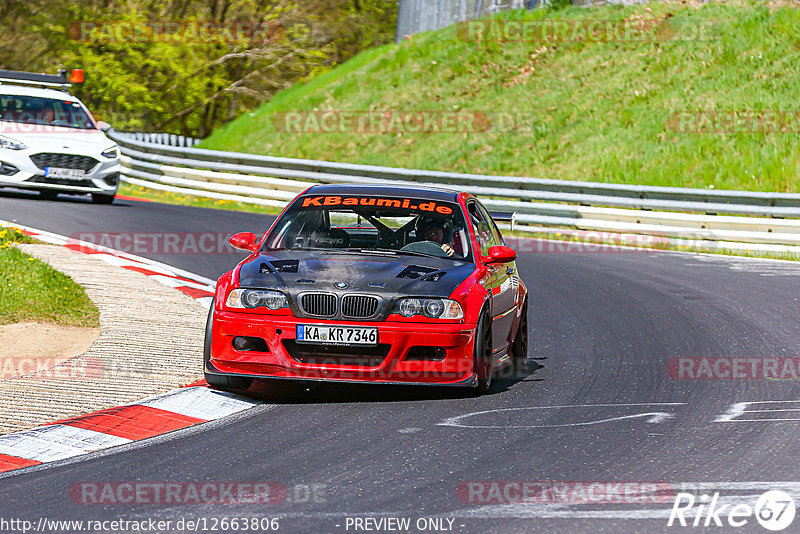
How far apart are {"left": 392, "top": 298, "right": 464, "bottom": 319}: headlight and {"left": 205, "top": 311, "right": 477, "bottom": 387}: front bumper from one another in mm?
71

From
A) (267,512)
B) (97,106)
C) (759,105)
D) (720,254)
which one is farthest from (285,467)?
(97,106)

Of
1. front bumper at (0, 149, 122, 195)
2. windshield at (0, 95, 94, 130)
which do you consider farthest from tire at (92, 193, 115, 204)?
windshield at (0, 95, 94, 130)

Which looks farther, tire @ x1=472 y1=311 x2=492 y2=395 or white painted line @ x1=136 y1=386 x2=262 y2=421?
tire @ x1=472 y1=311 x2=492 y2=395

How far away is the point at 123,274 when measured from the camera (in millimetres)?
12805

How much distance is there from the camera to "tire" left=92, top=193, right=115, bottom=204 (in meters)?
20.7

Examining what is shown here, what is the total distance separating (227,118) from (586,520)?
43.4 meters

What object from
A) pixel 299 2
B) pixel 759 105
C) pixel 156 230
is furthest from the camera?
pixel 299 2

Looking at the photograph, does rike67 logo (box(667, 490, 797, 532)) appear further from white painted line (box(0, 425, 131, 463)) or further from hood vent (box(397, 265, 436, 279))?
white painted line (box(0, 425, 131, 463))

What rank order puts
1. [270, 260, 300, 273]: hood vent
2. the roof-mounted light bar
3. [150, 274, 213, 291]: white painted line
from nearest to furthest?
[270, 260, 300, 273]: hood vent, [150, 274, 213, 291]: white painted line, the roof-mounted light bar

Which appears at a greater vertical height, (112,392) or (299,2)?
(299,2)

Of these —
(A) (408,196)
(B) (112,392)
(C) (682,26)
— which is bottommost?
(B) (112,392)

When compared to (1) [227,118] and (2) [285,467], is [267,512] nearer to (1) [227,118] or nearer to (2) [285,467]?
(2) [285,467]

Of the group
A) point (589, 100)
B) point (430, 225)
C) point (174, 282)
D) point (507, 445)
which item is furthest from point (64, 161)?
point (507, 445)

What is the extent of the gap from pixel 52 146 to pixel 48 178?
53 cm
